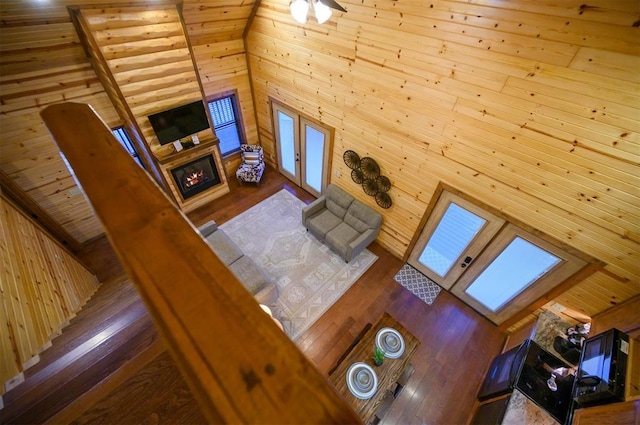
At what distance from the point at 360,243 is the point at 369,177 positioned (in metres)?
1.23

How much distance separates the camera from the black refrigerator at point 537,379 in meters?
2.60

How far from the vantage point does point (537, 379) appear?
2.79 meters

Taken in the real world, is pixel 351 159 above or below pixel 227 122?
above

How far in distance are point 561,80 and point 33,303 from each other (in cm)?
515

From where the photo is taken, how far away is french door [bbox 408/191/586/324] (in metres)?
3.29

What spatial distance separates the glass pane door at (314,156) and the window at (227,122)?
A: 77.5 inches

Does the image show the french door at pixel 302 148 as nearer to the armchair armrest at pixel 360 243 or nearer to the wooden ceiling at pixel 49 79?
the armchair armrest at pixel 360 243

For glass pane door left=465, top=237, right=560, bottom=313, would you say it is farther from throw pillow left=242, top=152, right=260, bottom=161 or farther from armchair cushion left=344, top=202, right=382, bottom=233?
throw pillow left=242, top=152, right=260, bottom=161

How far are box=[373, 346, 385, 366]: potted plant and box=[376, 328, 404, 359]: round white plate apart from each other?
0.24ft

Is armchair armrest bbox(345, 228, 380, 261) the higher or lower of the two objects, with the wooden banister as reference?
higher

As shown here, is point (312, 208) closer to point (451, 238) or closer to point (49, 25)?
point (451, 238)

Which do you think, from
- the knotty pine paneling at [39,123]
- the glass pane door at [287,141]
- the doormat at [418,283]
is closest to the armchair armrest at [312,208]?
the glass pane door at [287,141]

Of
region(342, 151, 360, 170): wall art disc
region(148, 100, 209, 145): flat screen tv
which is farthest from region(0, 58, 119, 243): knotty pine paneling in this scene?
region(342, 151, 360, 170): wall art disc

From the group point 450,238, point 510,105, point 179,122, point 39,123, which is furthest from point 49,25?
point 450,238
